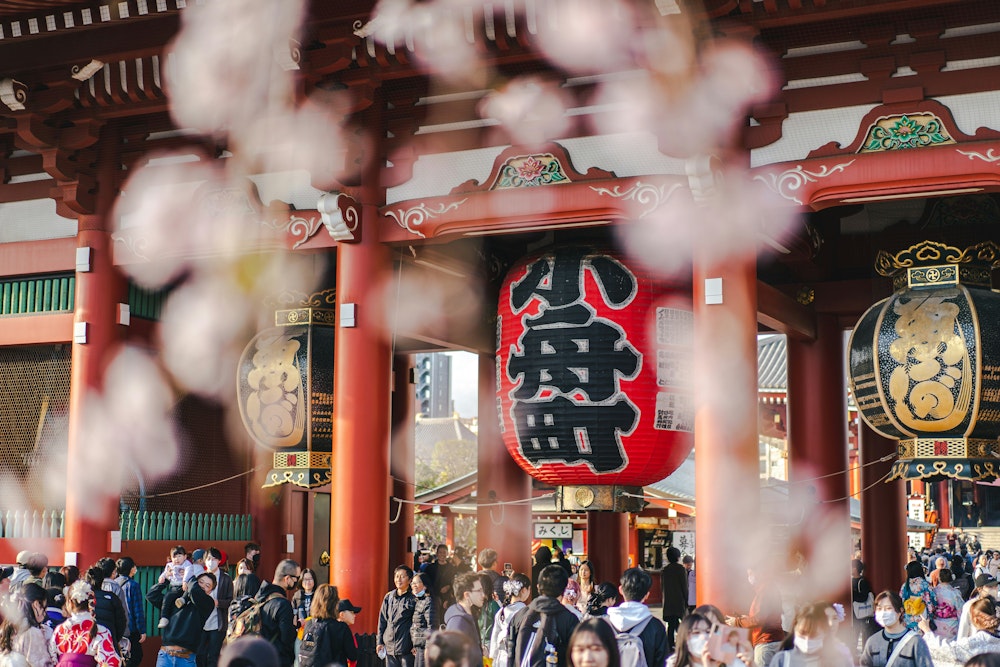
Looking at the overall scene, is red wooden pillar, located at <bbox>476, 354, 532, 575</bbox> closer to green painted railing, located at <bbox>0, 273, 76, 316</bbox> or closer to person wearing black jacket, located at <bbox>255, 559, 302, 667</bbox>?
green painted railing, located at <bbox>0, 273, 76, 316</bbox>

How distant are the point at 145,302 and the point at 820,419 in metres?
6.88

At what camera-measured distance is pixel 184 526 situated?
11.3 m

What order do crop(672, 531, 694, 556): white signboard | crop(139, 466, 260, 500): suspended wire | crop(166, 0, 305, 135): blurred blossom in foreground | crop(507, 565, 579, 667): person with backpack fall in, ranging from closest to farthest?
crop(507, 565, 579, 667): person with backpack, crop(166, 0, 305, 135): blurred blossom in foreground, crop(139, 466, 260, 500): suspended wire, crop(672, 531, 694, 556): white signboard

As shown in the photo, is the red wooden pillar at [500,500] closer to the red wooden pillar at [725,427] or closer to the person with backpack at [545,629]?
the red wooden pillar at [725,427]

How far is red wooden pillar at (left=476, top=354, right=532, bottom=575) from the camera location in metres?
13.1

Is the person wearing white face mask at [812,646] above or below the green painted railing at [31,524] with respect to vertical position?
below

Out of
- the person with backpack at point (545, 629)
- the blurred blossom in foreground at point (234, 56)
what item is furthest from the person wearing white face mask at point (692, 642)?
the blurred blossom in foreground at point (234, 56)

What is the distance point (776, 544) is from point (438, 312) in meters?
4.01

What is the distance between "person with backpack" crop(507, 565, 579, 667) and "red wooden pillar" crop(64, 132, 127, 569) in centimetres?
519

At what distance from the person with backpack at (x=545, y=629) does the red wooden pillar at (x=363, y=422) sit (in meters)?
2.82

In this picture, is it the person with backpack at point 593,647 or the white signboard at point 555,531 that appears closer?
the person with backpack at point 593,647

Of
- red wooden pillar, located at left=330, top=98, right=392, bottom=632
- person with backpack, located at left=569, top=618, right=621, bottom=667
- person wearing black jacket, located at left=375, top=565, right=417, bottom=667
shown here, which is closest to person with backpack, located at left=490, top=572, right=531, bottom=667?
person wearing black jacket, located at left=375, top=565, right=417, bottom=667

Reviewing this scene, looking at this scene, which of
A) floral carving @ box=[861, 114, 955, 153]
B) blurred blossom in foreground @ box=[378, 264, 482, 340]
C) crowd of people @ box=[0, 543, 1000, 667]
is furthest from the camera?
blurred blossom in foreground @ box=[378, 264, 482, 340]

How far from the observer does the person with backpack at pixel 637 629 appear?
6020 millimetres
